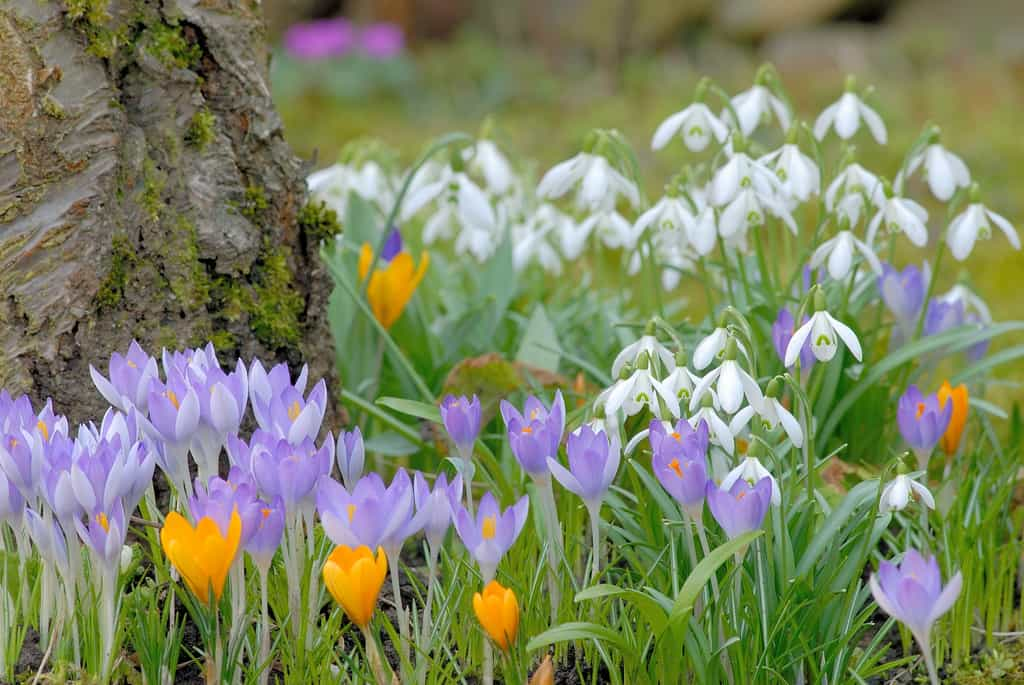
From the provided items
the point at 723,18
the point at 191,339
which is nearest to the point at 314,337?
the point at 191,339

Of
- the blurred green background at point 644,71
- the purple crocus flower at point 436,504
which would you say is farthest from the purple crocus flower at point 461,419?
the blurred green background at point 644,71

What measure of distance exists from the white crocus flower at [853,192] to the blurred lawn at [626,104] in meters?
3.54

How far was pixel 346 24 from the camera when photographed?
915 cm

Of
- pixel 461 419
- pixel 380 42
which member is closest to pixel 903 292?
pixel 461 419

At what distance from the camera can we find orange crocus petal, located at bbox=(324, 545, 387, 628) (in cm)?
148

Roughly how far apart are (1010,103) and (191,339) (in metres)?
6.32

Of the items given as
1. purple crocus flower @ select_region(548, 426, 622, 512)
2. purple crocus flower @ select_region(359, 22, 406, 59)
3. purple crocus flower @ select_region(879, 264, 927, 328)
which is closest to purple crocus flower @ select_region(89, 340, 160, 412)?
purple crocus flower @ select_region(548, 426, 622, 512)

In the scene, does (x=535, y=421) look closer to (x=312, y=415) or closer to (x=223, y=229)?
(x=312, y=415)

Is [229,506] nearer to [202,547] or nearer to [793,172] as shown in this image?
[202,547]

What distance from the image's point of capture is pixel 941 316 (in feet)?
9.09

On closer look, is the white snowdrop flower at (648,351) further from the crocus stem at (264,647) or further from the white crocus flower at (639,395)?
the crocus stem at (264,647)

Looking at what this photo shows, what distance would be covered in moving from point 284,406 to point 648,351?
0.52m

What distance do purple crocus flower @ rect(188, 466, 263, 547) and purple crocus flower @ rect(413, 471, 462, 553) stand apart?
21 cm

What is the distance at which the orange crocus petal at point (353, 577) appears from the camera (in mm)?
1477
